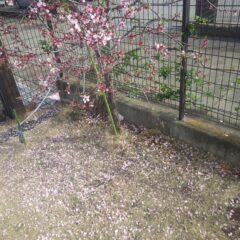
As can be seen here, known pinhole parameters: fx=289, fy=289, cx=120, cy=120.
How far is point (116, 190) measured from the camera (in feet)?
9.62

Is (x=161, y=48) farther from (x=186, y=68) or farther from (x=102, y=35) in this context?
(x=102, y=35)

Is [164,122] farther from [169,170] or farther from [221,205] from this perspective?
[221,205]

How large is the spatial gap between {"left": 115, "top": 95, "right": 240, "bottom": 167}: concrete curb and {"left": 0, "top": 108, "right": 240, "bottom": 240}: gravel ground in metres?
0.11

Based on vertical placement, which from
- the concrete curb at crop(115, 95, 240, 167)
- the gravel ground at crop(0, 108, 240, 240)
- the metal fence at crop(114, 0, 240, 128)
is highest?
the metal fence at crop(114, 0, 240, 128)

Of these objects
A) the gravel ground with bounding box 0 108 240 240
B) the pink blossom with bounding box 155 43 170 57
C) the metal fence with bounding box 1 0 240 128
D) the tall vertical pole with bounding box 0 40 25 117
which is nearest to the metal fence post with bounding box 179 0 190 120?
the metal fence with bounding box 1 0 240 128

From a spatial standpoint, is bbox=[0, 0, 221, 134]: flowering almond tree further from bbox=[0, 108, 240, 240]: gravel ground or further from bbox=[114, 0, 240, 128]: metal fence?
bbox=[0, 108, 240, 240]: gravel ground

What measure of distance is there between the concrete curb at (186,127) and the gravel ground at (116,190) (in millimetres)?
108

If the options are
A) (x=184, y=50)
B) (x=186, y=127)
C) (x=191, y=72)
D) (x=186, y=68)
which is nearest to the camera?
(x=184, y=50)

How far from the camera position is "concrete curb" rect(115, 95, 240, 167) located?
9.71 feet

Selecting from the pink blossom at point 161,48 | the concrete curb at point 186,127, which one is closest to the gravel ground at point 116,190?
the concrete curb at point 186,127

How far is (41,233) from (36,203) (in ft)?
1.26

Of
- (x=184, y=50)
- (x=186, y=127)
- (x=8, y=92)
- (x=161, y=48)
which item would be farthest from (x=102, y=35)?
(x=8, y=92)

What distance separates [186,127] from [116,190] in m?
1.06

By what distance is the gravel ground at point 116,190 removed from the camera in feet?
8.30
